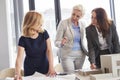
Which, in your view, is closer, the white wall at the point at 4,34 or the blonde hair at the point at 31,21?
the blonde hair at the point at 31,21

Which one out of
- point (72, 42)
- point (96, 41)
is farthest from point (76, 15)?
point (96, 41)

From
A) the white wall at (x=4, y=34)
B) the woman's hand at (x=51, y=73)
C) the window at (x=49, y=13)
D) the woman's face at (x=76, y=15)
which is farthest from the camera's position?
the window at (x=49, y=13)

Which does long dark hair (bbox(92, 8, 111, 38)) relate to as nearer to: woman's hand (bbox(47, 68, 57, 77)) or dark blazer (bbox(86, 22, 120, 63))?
dark blazer (bbox(86, 22, 120, 63))

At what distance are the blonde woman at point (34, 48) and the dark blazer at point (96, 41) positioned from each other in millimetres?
590

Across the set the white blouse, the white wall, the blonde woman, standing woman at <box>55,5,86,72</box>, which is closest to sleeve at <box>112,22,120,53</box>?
the white blouse

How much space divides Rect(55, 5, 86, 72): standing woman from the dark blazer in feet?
0.73

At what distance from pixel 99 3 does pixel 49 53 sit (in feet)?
7.52

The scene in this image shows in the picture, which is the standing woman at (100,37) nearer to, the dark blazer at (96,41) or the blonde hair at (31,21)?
the dark blazer at (96,41)

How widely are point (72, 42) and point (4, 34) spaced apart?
145 centimetres

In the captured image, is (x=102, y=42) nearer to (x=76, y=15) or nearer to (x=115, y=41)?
(x=115, y=41)

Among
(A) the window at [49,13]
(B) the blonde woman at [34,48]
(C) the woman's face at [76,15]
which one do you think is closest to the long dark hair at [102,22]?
(C) the woman's face at [76,15]

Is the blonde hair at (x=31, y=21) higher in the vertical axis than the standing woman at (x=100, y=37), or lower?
higher

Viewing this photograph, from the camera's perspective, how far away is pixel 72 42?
121 inches

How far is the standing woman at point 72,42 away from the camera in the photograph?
10.1ft
